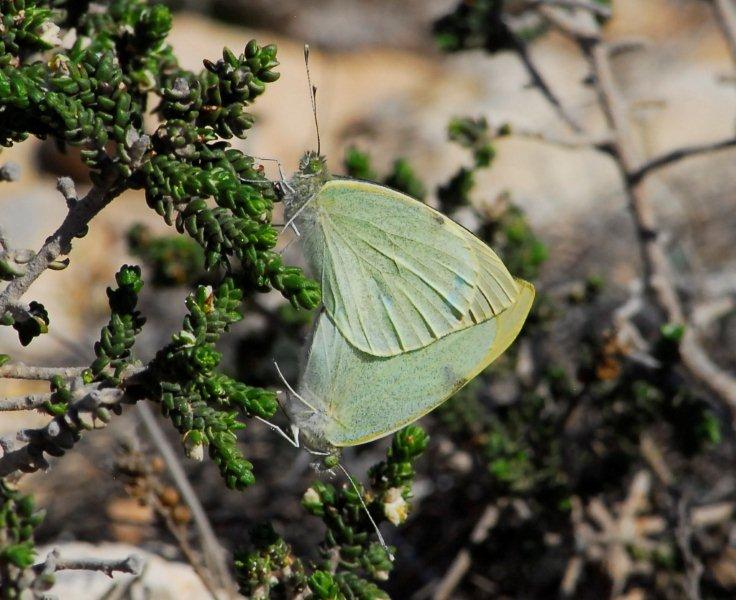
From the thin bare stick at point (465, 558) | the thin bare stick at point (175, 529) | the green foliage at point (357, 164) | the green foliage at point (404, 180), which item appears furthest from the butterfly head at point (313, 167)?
the thin bare stick at point (465, 558)

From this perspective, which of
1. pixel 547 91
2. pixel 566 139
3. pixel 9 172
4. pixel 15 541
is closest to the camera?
pixel 15 541

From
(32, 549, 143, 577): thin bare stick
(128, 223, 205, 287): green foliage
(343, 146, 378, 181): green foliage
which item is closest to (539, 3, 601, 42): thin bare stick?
(343, 146, 378, 181): green foliage

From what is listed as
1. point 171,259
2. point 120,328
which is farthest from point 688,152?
point 120,328

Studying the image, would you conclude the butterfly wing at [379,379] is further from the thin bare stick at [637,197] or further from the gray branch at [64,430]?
the thin bare stick at [637,197]

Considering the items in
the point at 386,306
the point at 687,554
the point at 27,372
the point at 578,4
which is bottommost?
the point at 687,554

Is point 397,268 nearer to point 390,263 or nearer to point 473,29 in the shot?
point 390,263

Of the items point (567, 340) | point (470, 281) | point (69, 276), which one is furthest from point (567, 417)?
point (69, 276)
